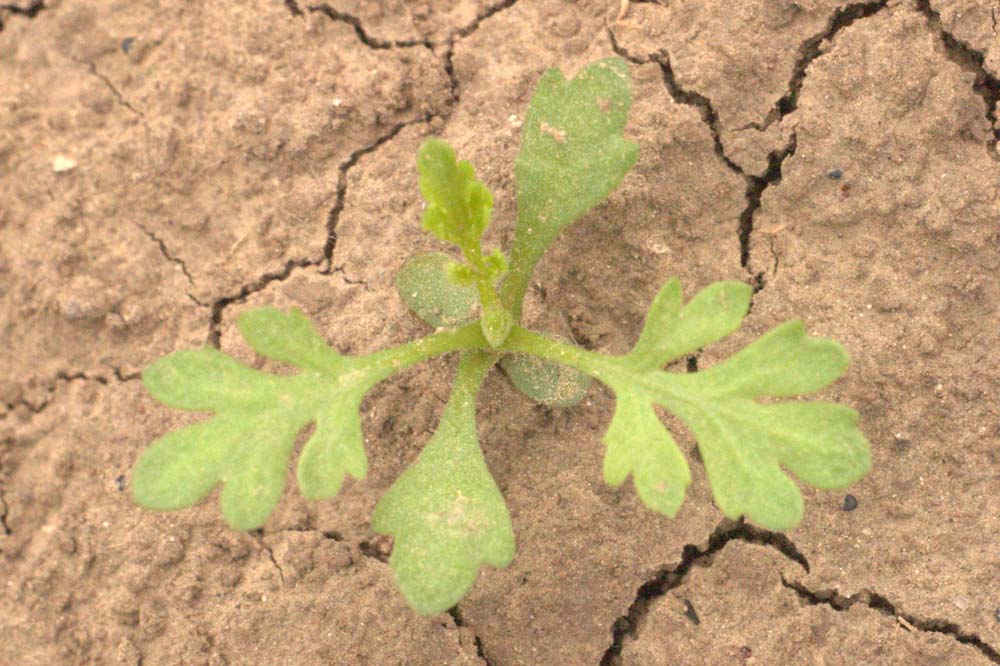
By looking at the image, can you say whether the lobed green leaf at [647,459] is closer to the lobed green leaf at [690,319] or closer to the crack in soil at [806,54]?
the lobed green leaf at [690,319]

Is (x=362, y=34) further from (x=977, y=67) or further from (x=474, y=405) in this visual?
(x=977, y=67)

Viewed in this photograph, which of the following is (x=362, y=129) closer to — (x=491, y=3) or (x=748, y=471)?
(x=491, y=3)

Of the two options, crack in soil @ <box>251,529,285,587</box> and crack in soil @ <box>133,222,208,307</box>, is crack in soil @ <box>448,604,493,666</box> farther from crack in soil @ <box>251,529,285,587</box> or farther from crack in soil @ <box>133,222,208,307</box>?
crack in soil @ <box>133,222,208,307</box>

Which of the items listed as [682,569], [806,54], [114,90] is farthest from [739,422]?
[114,90]

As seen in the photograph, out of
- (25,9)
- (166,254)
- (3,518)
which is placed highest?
(25,9)

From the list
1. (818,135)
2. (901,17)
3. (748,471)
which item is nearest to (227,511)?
(748,471)

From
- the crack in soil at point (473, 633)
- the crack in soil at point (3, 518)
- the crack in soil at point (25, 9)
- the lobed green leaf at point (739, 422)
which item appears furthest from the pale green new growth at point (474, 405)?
the crack in soil at point (25, 9)

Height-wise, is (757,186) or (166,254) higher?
(757,186)
